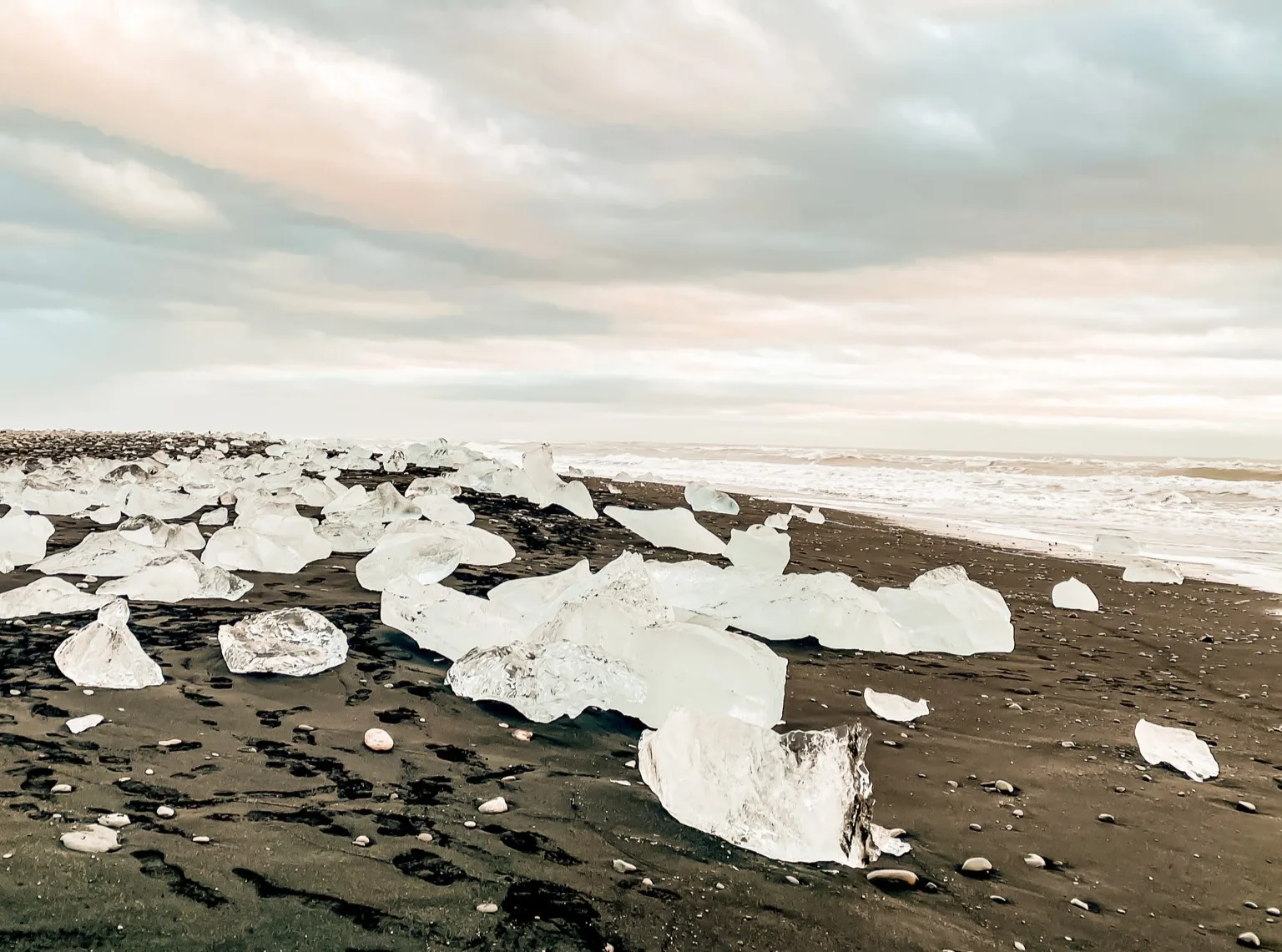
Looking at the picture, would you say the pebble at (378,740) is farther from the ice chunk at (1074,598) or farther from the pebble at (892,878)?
the ice chunk at (1074,598)

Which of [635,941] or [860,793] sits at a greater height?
[860,793]

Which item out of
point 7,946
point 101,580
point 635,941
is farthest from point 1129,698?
point 101,580

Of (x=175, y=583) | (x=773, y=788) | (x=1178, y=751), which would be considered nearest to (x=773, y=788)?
(x=773, y=788)

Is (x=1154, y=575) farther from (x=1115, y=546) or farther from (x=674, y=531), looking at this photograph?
(x=674, y=531)

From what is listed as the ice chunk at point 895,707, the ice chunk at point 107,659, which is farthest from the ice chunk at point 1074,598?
the ice chunk at point 107,659

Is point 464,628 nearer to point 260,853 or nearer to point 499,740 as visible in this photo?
point 499,740

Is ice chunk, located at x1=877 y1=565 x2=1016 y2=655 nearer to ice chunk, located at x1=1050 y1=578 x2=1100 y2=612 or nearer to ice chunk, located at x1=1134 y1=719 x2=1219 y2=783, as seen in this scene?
ice chunk, located at x1=1134 y1=719 x2=1219 y2=783

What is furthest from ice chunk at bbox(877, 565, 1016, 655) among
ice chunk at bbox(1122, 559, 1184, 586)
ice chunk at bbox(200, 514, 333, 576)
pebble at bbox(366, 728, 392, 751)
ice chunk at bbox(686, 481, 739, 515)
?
ice chunk at bbox(686, 481, 739, 515)
